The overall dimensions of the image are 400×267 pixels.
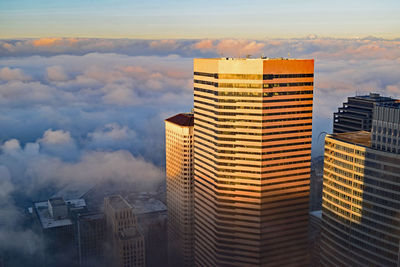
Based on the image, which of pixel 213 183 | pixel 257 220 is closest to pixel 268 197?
pixel 257 220

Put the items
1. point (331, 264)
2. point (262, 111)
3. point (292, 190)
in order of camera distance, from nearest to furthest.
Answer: point (331, 264) → point (262, 111) → point (292, 190)

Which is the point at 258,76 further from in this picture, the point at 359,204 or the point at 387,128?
the point at 359,204

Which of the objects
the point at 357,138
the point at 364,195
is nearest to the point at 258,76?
the point at 357,138

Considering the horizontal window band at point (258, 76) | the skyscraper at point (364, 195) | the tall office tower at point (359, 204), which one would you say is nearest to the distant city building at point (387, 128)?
the skyscraper at point (364, 195)

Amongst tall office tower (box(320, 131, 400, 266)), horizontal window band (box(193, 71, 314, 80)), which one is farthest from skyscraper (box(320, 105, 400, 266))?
horizontal window band (box(193, 71, 314, 80))

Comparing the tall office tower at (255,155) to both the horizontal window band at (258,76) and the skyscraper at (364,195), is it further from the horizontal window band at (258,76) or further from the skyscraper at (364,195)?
the skyscraper at (364,195)

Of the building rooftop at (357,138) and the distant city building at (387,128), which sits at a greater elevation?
the distant city building at (387,128)

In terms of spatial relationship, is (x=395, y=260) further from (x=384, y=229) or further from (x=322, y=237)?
(x=322, y=237)
